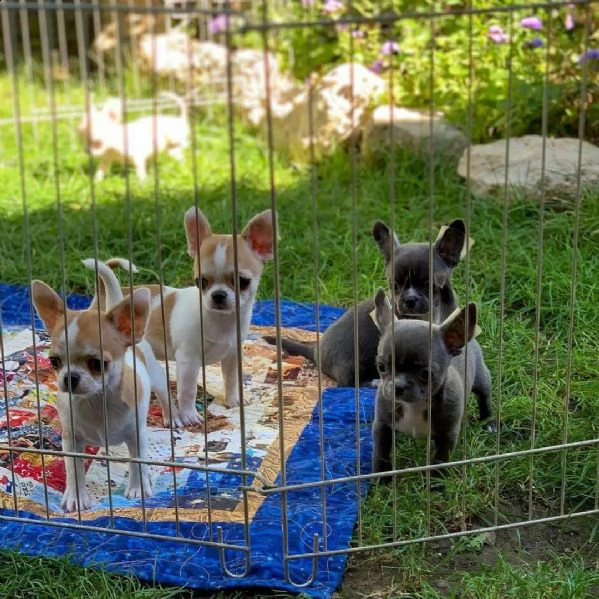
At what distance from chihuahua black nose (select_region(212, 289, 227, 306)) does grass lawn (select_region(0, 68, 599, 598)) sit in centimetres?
35

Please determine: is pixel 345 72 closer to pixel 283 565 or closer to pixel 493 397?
pixel 493 397

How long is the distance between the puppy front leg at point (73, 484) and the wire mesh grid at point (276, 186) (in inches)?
0.8

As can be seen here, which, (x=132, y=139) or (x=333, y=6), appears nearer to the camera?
(x=132, y=139)

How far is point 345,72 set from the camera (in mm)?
7570

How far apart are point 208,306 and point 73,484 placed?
878 millimetres

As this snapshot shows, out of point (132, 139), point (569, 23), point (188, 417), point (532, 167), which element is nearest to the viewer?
point (188, 417)

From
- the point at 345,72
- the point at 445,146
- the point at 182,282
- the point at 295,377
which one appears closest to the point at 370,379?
the point at 295,377

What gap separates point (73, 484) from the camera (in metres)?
3.31

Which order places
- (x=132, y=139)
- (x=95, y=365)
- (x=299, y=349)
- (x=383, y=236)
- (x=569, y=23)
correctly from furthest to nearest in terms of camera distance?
1. (x=132, y=139)
2. (x=569, y=23)
3. (x=299, y=349)
4. (x=383, y=236)
5. (x=95, y=365)

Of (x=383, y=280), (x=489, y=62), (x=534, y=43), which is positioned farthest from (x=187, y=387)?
(x=489, y=62)

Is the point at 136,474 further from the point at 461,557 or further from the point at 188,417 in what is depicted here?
the point at 461,557

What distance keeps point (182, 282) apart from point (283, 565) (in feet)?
8.83

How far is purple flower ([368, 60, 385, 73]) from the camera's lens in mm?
7515

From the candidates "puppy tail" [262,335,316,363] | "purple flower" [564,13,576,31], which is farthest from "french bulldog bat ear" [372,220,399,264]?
"purple flower" [564,13,576,31]
